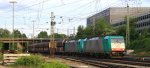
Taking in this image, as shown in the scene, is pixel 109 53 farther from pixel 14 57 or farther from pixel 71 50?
pixel 71 50

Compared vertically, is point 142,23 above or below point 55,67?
above

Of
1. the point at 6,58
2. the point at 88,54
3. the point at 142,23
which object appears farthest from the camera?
the point at 142,23

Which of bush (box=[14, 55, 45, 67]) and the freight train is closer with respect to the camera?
bush (box=[14, 55, 45, 67])

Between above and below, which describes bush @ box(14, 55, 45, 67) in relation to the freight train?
below

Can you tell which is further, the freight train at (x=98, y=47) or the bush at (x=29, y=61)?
the freight train at (x=98, y=47)

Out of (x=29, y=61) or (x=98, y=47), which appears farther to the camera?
(x=98, y=47)

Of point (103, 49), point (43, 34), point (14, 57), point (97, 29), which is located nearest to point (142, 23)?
point (97, 29)

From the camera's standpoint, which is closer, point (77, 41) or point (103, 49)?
point (103, 49)

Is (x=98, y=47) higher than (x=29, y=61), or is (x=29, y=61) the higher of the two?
(x=98, y=47)

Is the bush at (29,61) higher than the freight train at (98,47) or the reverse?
the reverse

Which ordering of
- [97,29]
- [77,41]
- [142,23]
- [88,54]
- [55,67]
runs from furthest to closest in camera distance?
[142,23], [97,29], [77,41], [88,54], [55,67]

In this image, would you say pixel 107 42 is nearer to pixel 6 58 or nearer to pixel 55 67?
pixel 6 58

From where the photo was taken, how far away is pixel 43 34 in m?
196

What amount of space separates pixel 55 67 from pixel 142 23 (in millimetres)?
Answer: 122577
